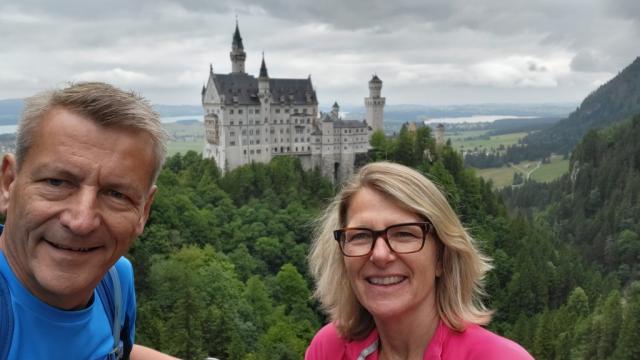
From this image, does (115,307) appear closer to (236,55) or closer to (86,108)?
(86,108)

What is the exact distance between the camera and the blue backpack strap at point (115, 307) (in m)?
3.55

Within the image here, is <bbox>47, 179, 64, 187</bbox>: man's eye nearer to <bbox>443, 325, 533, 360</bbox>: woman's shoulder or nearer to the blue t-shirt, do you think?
the blue t-shirt

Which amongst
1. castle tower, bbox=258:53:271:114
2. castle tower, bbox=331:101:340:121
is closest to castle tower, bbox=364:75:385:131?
castle tower, bbox=331:101:340:121

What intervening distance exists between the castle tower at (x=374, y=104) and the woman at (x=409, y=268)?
252 feet

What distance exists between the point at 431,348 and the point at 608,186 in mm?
125087

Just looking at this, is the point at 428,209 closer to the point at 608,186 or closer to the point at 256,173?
the point at 256,173

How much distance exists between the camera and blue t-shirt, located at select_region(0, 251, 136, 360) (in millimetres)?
2971

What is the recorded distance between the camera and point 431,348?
3.84 m

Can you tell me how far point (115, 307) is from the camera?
3.62 metres

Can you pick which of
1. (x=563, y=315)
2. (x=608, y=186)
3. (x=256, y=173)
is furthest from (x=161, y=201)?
(x=608, y=186)

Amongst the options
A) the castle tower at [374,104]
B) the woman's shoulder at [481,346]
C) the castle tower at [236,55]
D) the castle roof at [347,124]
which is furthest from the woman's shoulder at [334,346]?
the castle tower at [374,104]

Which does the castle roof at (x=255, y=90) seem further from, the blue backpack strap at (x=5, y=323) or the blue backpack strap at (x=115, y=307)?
the blue backpack strap at (x=5, y=323)

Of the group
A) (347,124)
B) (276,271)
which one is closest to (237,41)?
(347,124)

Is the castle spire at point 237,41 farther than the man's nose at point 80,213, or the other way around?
the castle spire at point 237,41
